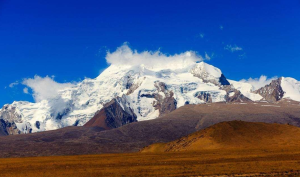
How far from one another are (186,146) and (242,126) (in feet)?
78.1

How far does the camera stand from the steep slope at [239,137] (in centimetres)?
13800

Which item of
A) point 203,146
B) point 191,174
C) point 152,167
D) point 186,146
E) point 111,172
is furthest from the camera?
point 186,146

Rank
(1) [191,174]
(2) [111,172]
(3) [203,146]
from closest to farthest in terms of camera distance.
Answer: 1. (1) [191,174]
2. (2) [111,172]
3. (3) [203,146]

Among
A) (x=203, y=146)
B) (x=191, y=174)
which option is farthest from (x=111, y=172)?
(x=203, y=146)

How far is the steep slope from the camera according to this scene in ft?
453

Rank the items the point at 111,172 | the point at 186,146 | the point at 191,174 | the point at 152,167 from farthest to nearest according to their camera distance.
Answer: the point at 186,146 → the point at 152,167 → the point at 111,172 → the point at 191,174

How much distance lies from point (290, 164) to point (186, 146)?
7877 centimetres

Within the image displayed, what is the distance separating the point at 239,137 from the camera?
148 meters

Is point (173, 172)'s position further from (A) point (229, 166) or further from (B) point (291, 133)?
(B) point (291, 133)

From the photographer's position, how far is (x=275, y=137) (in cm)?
14750

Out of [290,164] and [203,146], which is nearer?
[290,164]

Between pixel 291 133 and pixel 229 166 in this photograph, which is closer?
pixel 229 166

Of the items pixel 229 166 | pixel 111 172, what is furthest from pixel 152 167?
pixel 229 166

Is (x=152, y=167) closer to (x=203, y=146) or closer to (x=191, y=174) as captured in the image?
(x=191, y=174)
